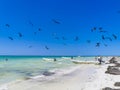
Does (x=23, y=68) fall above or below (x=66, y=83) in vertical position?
above

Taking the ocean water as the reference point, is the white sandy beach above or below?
below

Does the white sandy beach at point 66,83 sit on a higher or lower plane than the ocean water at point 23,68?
lower

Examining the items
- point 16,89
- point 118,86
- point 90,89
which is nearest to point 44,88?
point 16,89

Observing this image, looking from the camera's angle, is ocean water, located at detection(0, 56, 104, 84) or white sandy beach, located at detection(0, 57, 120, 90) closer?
white sandy beach, located at detection(0, 57, 120, 90)

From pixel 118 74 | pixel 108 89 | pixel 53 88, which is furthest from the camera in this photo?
pixel 118 74

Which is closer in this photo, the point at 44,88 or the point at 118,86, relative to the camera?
the point at 118,86

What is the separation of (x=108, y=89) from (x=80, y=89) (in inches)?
133

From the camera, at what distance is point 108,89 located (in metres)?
14.9

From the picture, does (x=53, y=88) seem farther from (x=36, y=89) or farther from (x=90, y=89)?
(x=90, y=89)

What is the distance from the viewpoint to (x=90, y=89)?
17.0 metres

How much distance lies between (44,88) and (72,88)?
1.96 meters

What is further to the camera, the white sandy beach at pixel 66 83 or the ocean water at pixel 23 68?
the ocean water at pixel 23 68

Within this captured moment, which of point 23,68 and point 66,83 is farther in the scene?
point 23,68

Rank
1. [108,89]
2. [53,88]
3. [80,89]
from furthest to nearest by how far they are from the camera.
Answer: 1. [53,88]
2. [80,89]
3. [108,89]
